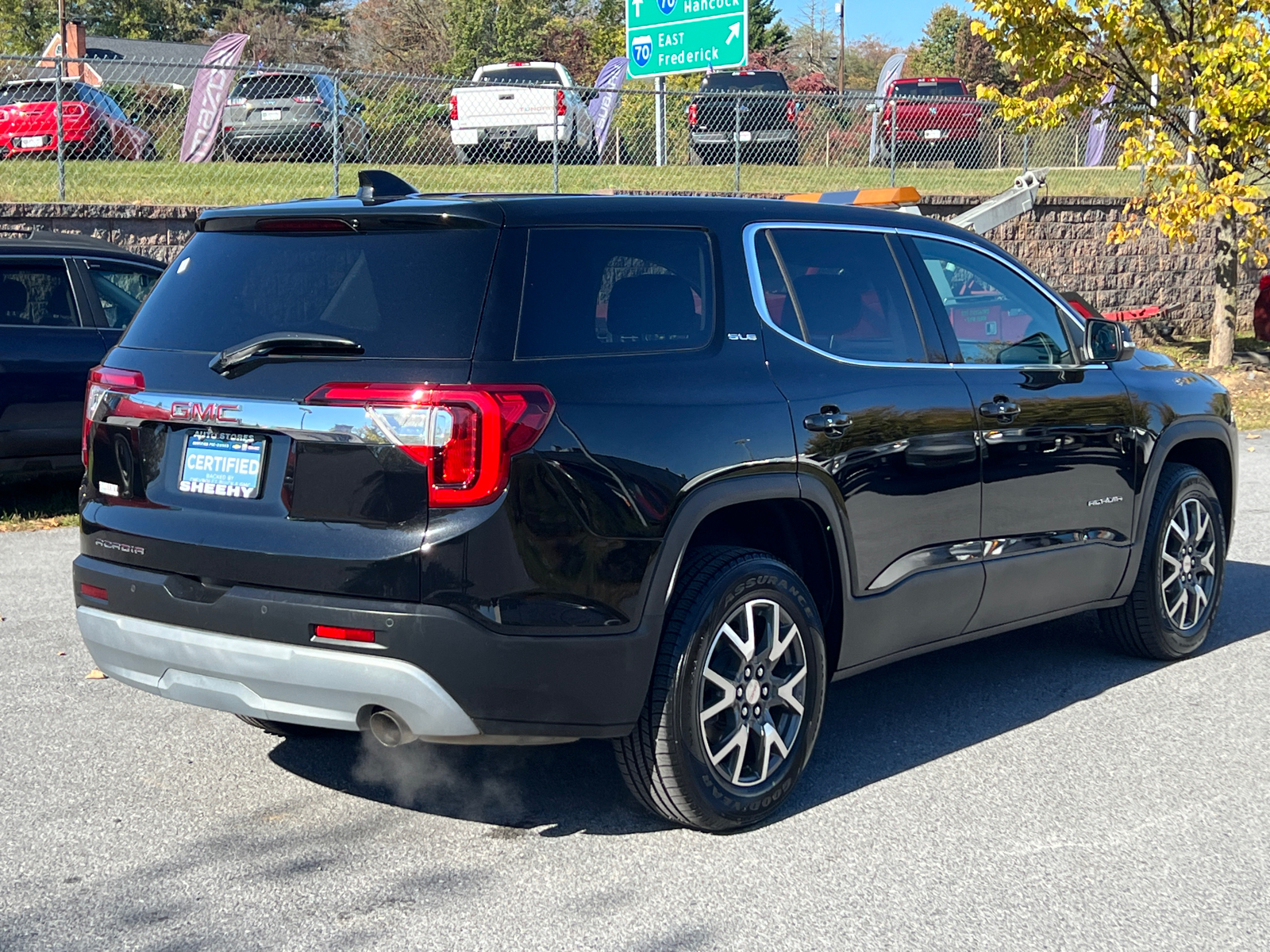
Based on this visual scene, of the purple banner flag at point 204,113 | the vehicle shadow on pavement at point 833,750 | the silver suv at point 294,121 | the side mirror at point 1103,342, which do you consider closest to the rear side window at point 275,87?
the silver suv at point 294,121

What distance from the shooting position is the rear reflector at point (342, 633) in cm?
365

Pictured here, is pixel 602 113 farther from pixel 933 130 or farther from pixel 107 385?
pixel 107 385

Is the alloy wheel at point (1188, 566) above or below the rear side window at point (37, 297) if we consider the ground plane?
below

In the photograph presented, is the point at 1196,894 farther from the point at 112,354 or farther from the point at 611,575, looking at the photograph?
the point at 112,354

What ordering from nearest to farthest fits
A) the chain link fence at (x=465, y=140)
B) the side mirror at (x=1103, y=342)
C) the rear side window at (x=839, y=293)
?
1. the rear side window at (x=839, y=293)
2. the side mirror at (x=1103, y=342)
3. the chain link fence at (x=465, y=140)

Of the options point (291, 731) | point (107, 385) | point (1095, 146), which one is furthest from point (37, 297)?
point (1095, 146)

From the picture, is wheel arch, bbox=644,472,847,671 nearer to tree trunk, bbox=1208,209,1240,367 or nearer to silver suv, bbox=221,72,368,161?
silver suv, bbox=221,72,368,161

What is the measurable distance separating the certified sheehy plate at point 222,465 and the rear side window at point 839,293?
162 centimetres

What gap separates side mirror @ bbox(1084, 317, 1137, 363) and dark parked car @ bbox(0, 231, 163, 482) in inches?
231

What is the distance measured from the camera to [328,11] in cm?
6706

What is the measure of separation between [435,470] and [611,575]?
54 centimetres

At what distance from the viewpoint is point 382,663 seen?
364 cm

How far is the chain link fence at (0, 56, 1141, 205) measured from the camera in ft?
48.8

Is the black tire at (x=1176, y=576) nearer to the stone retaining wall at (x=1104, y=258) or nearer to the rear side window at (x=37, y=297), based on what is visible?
the rear side window at (x=37, y=297)
